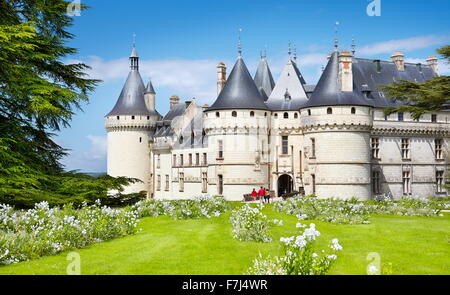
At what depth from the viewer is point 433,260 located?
42.1ft

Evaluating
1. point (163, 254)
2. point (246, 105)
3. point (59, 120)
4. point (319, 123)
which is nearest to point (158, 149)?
point (246, 105)

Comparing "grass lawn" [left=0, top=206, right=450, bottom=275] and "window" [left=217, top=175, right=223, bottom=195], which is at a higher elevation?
"window" [left=217, top=175, right=223, bottom=195]

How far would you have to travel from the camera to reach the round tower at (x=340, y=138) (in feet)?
116

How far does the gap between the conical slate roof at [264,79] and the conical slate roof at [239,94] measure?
466cm

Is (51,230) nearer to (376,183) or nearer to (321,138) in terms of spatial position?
(321,138)

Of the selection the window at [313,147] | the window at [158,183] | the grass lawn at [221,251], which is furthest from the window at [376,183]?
the window at [158,183]

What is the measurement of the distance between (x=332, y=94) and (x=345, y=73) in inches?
72.5

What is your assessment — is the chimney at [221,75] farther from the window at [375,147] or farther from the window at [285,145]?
the window at [375,147]

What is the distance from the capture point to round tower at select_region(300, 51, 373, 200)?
35.3 metres

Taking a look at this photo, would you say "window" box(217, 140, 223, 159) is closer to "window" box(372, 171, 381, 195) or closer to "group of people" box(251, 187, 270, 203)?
"group of people" box(251, 187, 270, 203)

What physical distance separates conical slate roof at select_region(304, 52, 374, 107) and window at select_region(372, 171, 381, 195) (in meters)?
5.99

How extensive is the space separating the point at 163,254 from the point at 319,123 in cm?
2486

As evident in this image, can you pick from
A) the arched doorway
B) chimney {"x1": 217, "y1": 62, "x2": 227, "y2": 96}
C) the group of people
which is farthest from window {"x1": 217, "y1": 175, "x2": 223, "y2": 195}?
chimney {"x1": 217, "y1": 62, "x2": 227, "y2": 96}

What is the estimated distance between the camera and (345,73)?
3662cm
